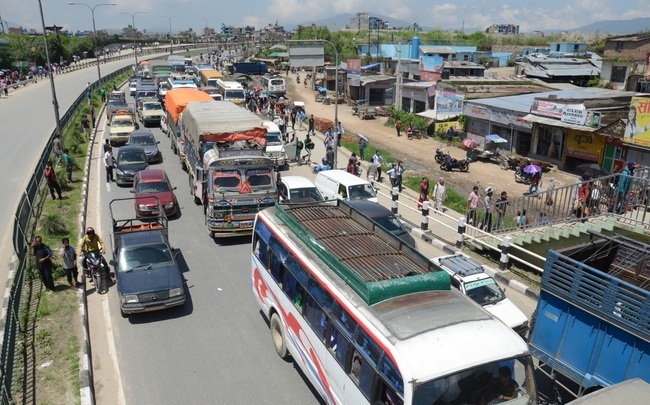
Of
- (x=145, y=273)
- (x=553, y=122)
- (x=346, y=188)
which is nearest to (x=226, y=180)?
(x=346, y=188)

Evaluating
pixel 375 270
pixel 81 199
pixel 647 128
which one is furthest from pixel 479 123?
pixel 375 270

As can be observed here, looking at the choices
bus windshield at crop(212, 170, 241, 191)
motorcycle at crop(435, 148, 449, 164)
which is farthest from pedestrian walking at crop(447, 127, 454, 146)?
bus windshield at crop(212, 170, 241, 191)

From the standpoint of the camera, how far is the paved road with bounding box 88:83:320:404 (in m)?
9.13

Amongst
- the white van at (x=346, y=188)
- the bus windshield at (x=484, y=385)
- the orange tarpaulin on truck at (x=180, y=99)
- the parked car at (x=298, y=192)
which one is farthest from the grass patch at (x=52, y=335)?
the orange tarpaulin on truck at (x=180, y=99)

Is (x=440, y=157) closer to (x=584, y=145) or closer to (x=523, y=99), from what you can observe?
(x=584, y=145)

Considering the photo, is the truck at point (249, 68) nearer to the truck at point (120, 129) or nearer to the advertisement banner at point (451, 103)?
the advertisement banner at point (451, 103)

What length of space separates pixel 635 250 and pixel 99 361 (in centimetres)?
1105

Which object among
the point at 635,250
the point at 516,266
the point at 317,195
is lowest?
the point at 516,266

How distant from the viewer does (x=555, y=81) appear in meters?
56.7

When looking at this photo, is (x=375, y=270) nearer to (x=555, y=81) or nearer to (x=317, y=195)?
(x=317, y=195)

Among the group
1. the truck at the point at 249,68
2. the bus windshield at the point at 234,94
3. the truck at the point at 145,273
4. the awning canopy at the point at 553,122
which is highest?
the truck at the point at 249,68

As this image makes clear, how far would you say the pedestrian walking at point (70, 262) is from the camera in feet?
40.8

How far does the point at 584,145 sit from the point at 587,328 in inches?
909

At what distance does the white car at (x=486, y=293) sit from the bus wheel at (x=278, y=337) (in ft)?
12.1
